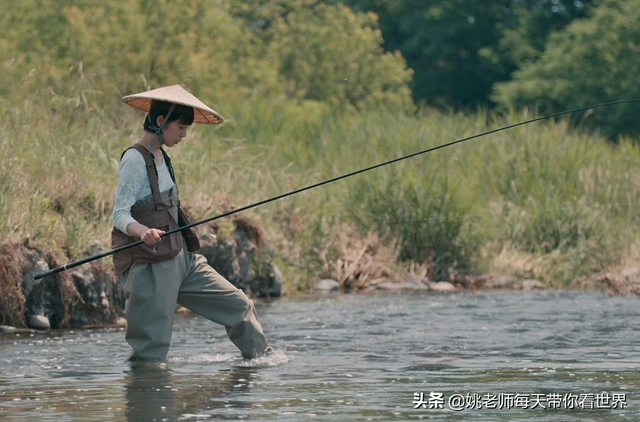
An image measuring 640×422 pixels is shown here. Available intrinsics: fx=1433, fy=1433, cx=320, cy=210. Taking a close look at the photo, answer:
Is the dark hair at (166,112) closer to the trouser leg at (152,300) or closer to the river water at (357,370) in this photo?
the trouser leg at (152,300)

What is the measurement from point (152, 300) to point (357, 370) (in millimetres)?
1339

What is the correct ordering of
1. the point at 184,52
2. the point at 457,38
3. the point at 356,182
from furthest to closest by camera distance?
the point at 457,38
the point at 184,52
the point at 356,182

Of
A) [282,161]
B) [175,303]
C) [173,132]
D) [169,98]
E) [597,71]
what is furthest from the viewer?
[597,71]

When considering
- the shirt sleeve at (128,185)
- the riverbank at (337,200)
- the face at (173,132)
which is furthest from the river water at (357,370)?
the face at (173,132)

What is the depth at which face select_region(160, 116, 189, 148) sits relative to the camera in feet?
27.4

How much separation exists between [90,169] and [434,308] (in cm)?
346

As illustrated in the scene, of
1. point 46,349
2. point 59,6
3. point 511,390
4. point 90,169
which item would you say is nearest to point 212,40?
point 59,6

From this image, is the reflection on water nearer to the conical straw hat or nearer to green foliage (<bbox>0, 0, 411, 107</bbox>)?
the conical straw hat

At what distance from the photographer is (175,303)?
849cm

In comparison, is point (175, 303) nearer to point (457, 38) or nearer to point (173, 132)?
point (173, 132)

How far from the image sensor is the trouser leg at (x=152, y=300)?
841cm

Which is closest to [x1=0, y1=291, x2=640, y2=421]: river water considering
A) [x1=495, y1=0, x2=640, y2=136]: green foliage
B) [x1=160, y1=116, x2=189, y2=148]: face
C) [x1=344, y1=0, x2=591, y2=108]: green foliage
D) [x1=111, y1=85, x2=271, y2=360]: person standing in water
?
[x1=111, y1=85, x2=271, y2=360]: person standing in water

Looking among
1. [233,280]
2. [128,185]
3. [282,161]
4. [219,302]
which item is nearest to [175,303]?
[219,302]

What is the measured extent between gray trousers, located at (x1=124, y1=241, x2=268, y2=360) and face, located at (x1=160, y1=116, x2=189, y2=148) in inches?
27.2
